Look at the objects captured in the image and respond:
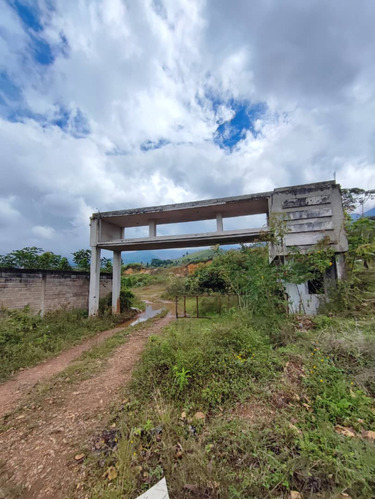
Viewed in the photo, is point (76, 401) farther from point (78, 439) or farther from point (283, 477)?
point (283, 477)

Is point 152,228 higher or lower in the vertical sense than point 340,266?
higher

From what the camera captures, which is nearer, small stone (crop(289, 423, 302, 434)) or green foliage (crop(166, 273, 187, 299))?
small stone (crop(289, 423, 302, 434))

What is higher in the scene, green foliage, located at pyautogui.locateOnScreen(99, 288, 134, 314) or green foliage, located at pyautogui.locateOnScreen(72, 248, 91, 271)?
green foliage, located at pyautogui.locateOnScreen(72, 248, 91, 271)

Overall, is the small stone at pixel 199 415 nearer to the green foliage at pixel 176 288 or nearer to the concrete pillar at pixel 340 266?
the concrete pillar at pixel 340 266

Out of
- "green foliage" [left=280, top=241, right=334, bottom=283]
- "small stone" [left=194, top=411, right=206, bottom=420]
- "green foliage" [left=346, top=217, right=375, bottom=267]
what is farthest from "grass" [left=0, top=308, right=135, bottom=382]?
"green foliage" [left=346, top=217, right=375, bottom=267]

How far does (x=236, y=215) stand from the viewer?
7801mm

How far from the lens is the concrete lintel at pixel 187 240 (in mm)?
6637

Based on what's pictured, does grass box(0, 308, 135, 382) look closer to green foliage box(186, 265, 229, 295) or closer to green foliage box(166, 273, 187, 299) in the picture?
green foliage box(186, 265, 229, 295)

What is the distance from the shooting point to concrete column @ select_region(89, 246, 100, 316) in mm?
7902

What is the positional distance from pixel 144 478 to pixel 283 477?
1.19 meters

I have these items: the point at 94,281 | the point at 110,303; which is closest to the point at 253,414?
the point at 94,281

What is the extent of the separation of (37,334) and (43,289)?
1.66 metres

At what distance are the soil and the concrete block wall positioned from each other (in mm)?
2809

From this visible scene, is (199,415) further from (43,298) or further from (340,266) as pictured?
(43,298)
